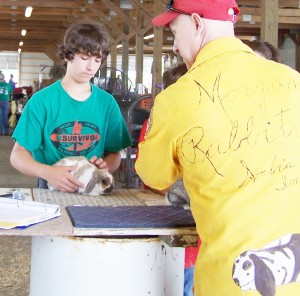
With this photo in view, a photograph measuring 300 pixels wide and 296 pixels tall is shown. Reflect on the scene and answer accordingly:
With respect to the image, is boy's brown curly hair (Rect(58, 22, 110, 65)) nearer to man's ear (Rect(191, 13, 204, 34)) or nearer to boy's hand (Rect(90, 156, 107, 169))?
boy's hand (Rect(90, 156, 107, 169))

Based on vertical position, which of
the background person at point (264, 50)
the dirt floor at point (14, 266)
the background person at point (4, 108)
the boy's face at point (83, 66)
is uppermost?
the background person at point (264, 50)

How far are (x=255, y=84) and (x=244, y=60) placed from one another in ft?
0.22

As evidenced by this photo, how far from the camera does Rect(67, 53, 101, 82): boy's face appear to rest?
2277mm

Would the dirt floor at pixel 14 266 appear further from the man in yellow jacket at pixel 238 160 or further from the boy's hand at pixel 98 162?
the man in yellow jacket at pixel 238 160

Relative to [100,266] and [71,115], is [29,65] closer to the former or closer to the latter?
[71,115]

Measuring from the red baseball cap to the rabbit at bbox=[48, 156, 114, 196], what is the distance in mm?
844

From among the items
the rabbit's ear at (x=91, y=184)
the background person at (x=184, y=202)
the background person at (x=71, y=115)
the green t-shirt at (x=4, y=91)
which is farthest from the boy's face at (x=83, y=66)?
the green t-shirt at (x=4, y=91)

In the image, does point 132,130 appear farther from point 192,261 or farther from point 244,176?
point 244,176

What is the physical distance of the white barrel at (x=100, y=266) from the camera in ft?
5.45

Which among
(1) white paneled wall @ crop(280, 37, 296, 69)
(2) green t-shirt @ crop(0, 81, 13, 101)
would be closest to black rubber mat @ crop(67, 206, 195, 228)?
(2) green t-shirt @ crop(0, 81, 13, 101)

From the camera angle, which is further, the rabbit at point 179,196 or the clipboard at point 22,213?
the rabbit at point 179,196

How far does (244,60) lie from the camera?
4.48 ft

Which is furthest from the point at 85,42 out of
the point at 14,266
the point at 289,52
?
the point at 289,52

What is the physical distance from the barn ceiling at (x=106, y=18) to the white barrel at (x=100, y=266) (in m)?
5.91
